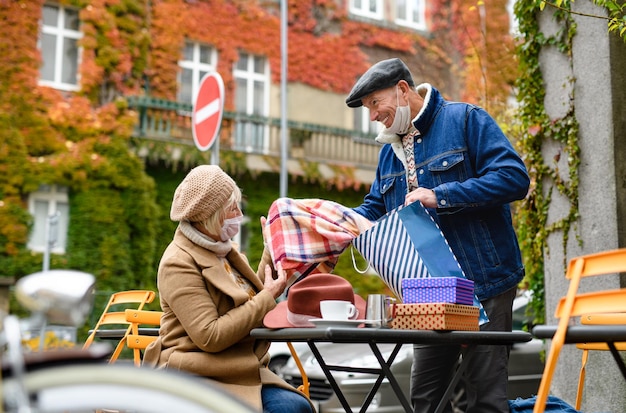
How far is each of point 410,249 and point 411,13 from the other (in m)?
23.9

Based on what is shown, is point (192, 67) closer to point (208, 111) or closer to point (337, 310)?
point (208, 111)

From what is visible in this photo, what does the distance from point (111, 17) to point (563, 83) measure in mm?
A: 15270

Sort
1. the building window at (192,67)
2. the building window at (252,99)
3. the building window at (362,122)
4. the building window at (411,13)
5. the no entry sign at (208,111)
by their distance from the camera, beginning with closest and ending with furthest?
1. the no entry sign at (208,111)
2. the building window at (192,67)
3. the building window at (252,99)
4. the building window at (362,122)
5. the building window at (411,13)

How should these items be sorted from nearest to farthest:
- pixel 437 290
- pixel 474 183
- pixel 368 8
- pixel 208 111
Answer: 1. pixel 437 290
2. pixel 474 183
3. pixel 208 111
4. pixel 368 8

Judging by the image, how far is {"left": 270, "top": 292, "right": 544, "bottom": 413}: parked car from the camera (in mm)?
8438

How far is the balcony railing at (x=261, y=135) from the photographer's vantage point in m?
20.2

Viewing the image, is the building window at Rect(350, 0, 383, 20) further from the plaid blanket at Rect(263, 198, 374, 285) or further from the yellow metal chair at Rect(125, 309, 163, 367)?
the plaid blanket at Rect(263, 198, 374, 285)

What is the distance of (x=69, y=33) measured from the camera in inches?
767

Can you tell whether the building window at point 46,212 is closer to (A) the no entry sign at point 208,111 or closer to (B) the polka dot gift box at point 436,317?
(A) the no entry sign at point 208,111

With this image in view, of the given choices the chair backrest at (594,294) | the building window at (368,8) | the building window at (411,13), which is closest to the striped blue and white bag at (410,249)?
the chair backrest at (594,294)

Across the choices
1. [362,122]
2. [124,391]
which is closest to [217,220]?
[124,391]

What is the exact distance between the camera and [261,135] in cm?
2198

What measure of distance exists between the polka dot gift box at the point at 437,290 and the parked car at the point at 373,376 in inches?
195

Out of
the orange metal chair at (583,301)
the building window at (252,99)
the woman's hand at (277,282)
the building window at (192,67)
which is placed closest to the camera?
the orange metal chair at (583,301)
